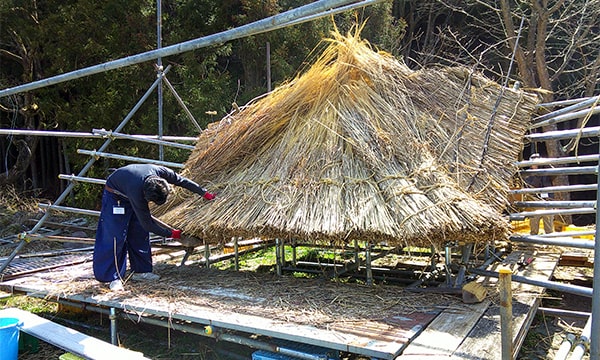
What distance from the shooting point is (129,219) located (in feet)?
16.9

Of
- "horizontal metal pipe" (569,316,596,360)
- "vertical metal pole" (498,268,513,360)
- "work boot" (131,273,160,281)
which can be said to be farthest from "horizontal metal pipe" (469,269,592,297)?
"work boot" (131,273,160,281)

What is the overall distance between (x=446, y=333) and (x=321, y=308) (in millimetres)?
1067

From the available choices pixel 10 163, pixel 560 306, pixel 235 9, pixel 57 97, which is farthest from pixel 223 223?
pixel 10 163

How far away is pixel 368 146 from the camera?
4641 mm

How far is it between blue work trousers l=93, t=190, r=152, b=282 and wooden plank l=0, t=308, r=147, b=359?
70cm

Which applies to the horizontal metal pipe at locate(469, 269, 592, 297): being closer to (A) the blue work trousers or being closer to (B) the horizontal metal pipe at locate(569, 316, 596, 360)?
(B) the horizontal metal pipe at locate(569, 316, 596, 360)

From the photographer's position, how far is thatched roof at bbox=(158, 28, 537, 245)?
402 cm

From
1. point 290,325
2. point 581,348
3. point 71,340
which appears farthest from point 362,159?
point 71,340

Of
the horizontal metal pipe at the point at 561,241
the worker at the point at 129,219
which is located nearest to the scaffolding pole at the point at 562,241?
the horizontal metal pipe at the point at 561,241

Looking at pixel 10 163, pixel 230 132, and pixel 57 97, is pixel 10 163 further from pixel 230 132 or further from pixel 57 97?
pixel 230 132

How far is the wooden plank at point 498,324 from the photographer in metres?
3.09

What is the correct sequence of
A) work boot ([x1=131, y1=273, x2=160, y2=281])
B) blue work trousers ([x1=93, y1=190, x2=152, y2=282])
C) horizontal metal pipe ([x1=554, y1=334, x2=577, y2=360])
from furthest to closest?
work boot ([x1=131, y1=273, x2=160, y2=281]) → blue work trousers ([x1=93, y1=190, x2=152, y2=282]) → horizontal metal pipe ([x1=554, y1=334, x2=577, y2=360])

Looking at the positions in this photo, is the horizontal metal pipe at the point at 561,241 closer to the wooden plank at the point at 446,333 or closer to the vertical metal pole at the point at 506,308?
the wooden plank at the point at 446,333

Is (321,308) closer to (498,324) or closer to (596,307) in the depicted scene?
(498,324)
